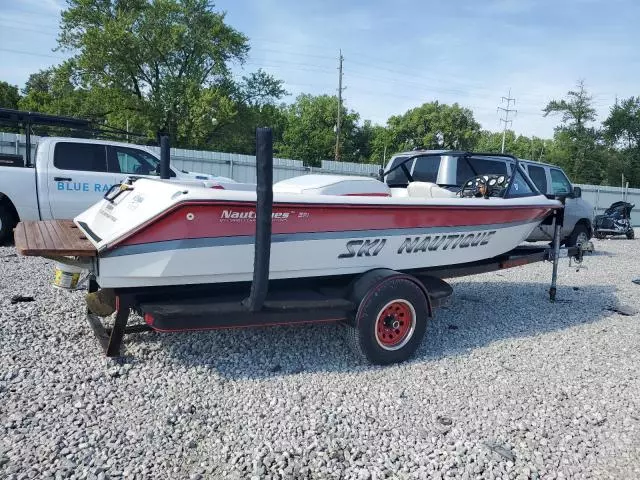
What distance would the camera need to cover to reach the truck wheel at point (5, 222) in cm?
827

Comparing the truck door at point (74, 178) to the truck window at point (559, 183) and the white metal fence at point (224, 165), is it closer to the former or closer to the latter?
the white metal fence at point (224, 165)

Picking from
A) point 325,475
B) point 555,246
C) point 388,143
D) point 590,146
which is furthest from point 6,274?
point 590,146

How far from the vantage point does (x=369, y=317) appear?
4047mm

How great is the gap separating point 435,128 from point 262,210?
5155 centimetres

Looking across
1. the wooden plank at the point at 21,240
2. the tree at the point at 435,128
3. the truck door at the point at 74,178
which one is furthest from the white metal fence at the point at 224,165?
the tree at the point at 435,128

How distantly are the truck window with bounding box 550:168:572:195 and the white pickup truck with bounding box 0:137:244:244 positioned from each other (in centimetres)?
687

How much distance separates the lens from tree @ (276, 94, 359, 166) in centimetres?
4806

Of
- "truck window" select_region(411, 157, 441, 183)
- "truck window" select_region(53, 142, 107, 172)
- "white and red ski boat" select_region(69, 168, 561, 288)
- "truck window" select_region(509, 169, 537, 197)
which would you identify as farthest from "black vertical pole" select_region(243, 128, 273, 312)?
"truck window" select_region(53, 142, 107, 172)

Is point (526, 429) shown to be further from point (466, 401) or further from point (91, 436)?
point (91, 436)

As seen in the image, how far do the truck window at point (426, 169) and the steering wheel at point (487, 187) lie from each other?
129cm

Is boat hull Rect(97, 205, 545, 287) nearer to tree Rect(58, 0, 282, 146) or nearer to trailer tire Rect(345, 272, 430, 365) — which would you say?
trailer tire Rect(345, 272, 430, 365)

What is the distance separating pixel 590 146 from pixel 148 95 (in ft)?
137

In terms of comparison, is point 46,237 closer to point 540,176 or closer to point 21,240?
point 21,240

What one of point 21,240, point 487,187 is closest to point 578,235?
point 487,187
